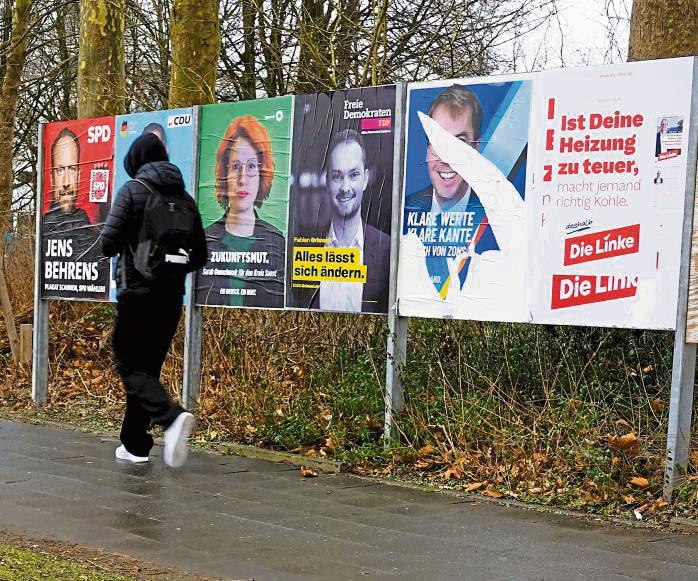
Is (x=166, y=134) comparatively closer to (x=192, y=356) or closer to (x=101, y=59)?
(x=192, y=356)

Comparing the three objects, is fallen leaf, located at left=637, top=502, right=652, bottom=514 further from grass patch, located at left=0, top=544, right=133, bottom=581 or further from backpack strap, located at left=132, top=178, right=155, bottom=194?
backpack strap, located at left=132, top=178, right=155, bottom=194

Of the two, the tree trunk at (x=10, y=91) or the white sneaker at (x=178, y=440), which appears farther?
the tree trunk at (x=10, y=91)

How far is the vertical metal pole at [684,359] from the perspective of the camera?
24.0 ft

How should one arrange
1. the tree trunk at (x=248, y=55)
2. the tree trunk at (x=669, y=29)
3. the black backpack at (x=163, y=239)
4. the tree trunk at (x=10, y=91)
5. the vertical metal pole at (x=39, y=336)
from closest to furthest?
the black backpack at (x=163, y=239)
the tree trunk at (x=669, y=29)
the vertical metal pole at (x=39, y=336)
the tree trunk at (x=10, y=91)
the tree trunk at (x=248, y=55)

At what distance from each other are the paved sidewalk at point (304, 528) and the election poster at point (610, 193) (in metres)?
1.49

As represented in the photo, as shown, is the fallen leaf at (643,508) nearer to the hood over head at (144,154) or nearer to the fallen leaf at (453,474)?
the fallen leaf at (453,474)

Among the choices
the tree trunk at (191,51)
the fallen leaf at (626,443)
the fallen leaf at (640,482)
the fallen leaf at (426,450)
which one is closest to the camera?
the fallen leaf at (640,482)

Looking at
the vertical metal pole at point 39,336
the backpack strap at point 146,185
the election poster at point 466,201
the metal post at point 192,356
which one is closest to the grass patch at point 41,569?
the backpack strap at point 146,185

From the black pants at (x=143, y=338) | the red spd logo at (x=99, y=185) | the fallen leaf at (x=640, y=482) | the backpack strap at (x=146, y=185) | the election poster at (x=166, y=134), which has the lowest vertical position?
the fallen leaf at (x=640, y=482)

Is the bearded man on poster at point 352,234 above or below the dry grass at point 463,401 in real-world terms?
above

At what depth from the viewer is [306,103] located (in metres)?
9.77

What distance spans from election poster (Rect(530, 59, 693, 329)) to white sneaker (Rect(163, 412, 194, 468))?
2461 mm

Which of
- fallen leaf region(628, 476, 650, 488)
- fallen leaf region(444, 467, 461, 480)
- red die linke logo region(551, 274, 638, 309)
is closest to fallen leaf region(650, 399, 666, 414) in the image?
fallen leaf region(628, 476, 650, 488)

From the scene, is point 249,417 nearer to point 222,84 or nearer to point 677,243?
point 677,243
